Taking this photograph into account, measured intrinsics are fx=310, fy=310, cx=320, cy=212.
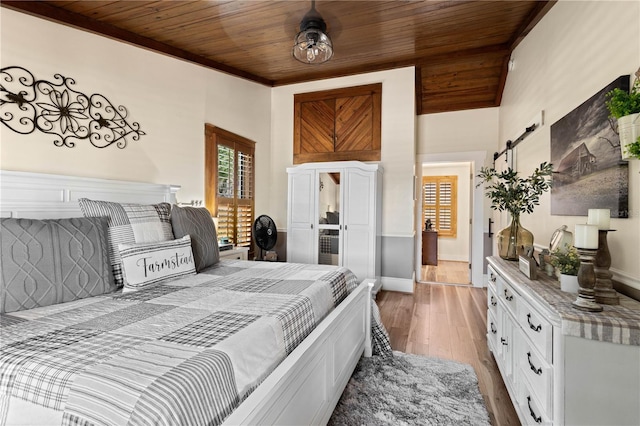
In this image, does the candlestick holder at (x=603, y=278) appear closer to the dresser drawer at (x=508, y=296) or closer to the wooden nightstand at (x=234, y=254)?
the dresser drawer at (x=508, y=296)

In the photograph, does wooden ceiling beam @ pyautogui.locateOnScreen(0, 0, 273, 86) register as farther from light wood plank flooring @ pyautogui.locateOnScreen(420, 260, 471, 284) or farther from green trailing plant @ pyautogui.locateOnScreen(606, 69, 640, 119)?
light wood plank flooring @ pyautogui.locateOnScreen(420, 260, 471, 284)

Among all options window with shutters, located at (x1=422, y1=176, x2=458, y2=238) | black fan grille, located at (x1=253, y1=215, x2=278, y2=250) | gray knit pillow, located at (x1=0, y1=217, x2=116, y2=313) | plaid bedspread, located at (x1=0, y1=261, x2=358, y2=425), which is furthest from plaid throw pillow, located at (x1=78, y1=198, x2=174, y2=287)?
window with shutters, located at (x1=422, y1=176, x2=458, y2=238)

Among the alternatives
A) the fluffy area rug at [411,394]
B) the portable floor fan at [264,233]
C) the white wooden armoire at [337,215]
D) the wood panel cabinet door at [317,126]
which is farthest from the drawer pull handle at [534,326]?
the wood panel cabinet door at [317,126]

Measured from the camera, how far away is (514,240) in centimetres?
223

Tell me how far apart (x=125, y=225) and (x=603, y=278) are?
2.37m

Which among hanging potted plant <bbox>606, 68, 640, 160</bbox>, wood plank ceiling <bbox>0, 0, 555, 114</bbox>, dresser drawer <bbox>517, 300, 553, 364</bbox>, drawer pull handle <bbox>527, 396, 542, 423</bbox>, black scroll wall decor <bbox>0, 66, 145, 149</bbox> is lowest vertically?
drawer pull handle <bbox>527, 396, 542, 423</bbox>

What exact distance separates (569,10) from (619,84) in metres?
1.07

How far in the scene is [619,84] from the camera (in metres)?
1.47

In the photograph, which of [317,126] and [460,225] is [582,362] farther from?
[460,225]

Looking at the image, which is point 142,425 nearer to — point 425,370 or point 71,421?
point 71,421

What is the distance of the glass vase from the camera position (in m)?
2.18

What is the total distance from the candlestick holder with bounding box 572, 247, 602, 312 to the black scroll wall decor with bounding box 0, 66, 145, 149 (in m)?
3.08

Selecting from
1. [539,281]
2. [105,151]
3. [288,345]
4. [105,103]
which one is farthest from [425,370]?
[105,103]

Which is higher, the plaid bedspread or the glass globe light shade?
the glass globe light shade
